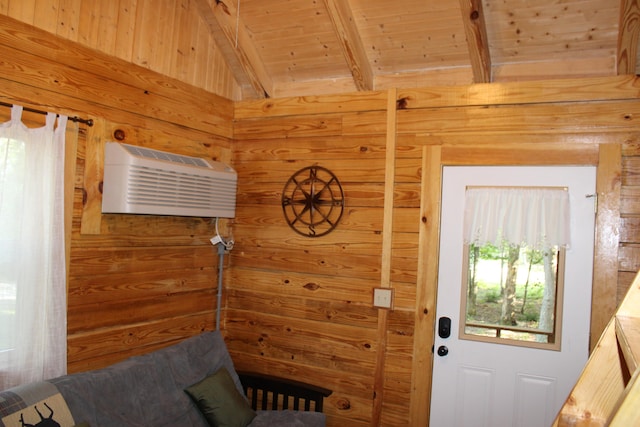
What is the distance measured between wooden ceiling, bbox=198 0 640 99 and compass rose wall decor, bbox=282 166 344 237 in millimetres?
620

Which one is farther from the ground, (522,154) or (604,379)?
(522,154)

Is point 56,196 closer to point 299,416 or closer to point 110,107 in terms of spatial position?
point 110,107

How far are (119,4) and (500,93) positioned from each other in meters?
2.23

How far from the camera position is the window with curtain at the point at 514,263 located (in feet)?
9.05

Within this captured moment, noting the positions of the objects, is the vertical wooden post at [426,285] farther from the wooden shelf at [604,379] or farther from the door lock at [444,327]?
the wooden shelf at [604,379]

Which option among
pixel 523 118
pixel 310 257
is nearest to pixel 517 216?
pixel 523 118

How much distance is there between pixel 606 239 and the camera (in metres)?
2.65

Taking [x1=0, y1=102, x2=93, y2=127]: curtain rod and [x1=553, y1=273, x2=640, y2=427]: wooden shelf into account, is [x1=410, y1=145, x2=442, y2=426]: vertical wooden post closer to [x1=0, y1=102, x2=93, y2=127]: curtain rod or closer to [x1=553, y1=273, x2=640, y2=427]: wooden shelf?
[x1=0, y1=102, x2=93, y2=127]: curtain rod

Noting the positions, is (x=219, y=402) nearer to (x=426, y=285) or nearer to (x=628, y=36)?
(x=426, y=285)

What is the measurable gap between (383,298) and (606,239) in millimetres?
1265

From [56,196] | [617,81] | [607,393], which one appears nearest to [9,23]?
[56,196]

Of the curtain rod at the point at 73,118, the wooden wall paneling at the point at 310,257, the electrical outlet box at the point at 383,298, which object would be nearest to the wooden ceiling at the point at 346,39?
the wooden wall paneling at the point at 310,257

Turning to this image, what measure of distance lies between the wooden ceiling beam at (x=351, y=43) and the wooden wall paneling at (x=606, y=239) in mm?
1447

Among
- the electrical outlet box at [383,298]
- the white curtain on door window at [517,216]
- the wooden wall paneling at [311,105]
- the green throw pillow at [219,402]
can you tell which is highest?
the wooden wall paneling at [311,105]
